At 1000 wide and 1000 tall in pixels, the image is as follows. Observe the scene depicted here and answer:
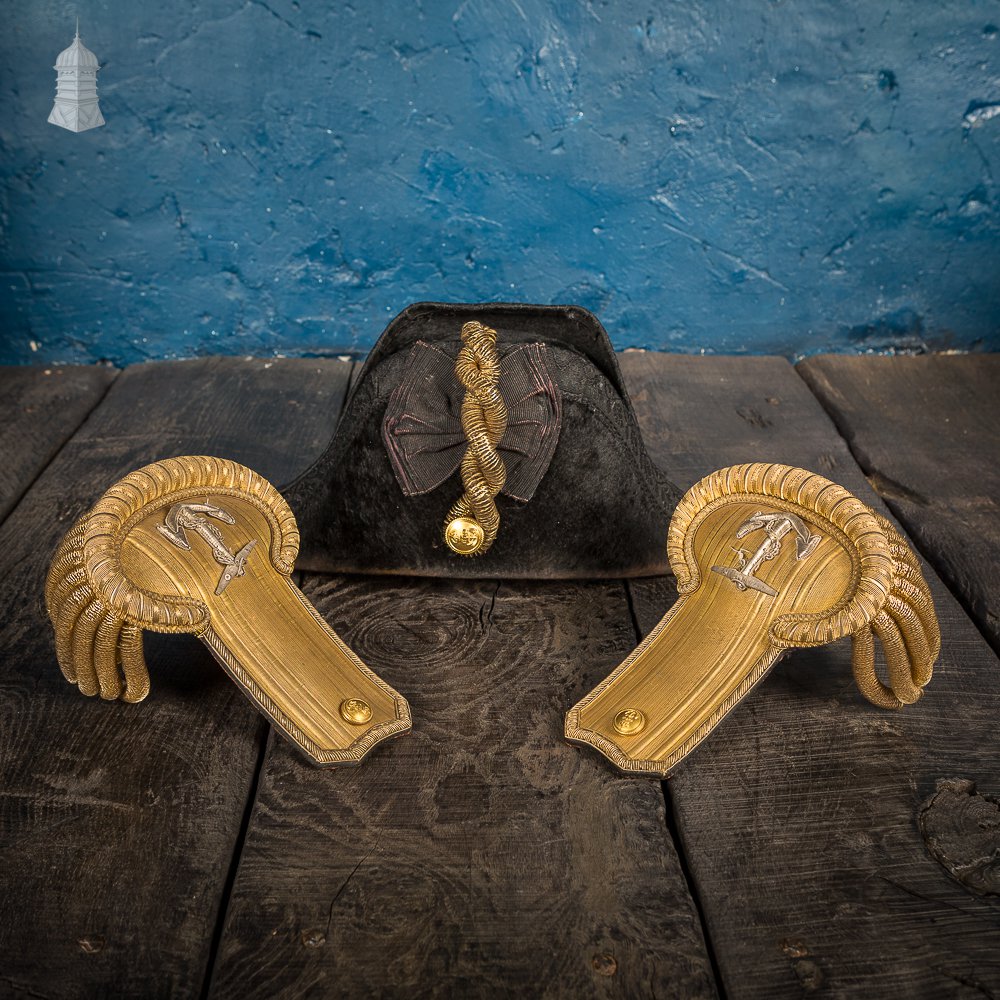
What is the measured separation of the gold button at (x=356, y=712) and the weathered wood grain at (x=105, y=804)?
0.34 feet

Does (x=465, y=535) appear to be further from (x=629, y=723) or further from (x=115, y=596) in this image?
(x=115, y=596)

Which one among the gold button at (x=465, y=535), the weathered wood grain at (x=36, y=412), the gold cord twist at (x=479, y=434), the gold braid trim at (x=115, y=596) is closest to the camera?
the gold braid trim at (x=115, y=596)

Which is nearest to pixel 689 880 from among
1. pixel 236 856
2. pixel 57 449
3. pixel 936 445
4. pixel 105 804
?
pixel 236 856

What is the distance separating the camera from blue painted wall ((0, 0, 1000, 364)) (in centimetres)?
171

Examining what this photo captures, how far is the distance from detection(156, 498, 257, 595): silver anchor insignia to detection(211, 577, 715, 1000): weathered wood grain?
187mm

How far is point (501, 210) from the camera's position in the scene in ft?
6.12

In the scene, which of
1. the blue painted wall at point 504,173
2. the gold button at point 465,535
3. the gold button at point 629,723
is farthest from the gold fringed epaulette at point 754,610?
the blue painted wall at point 504,173

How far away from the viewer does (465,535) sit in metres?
1.29

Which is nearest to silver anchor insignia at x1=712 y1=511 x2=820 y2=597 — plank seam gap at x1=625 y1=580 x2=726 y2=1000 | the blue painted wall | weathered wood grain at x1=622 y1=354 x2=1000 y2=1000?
weathered wood grain at x1=622 y1=354 x2=1000 y2=1000

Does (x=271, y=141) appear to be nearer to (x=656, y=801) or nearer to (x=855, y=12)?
(x=855, y=12)

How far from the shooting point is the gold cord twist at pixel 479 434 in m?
1.18

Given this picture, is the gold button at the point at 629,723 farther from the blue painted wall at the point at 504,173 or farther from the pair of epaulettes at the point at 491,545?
the blue painted wall at the point at 504,173

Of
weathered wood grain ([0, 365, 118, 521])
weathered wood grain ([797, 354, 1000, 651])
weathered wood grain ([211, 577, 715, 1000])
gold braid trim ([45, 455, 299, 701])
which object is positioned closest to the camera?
weathered wood grain ([211, 577, 715, 1000])

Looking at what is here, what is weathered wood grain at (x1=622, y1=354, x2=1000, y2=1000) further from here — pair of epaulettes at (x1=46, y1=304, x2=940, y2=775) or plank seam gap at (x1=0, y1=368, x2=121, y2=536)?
plank seam gap at (x1=0, y1=368, x2=121, y2=536)
